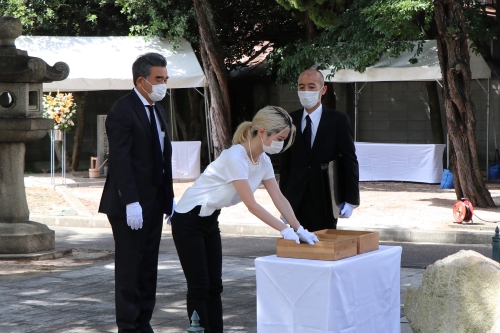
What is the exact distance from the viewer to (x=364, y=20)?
16469 mm

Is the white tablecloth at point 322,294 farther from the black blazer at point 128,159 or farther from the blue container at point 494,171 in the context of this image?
the blue container at point 494,171

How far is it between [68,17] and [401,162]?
34.4 ft

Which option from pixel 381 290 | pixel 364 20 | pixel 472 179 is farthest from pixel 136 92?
pixel 364 20

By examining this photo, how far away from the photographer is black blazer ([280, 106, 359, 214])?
19.5ft

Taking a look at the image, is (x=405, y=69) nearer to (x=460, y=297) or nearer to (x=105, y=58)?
(x=105, y=58)

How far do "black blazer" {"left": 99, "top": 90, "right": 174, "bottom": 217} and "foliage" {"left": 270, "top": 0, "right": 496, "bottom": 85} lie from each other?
32.0 ft

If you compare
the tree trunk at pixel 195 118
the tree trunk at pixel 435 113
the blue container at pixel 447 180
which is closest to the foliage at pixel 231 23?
the tree trunk at pixel 195 118

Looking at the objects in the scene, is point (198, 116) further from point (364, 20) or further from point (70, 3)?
point (364, 20)

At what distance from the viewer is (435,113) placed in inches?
779

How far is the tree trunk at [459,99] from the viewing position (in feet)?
44.6

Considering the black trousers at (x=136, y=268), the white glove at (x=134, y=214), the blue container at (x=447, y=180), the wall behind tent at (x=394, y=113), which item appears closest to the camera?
the white glove at (x=134, y=214)

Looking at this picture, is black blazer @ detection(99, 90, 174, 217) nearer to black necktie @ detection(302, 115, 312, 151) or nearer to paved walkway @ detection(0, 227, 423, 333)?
black necktie @ detection(302, 115, 312, 151)

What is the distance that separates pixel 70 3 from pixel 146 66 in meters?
17.3

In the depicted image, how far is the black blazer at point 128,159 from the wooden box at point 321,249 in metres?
1.07
